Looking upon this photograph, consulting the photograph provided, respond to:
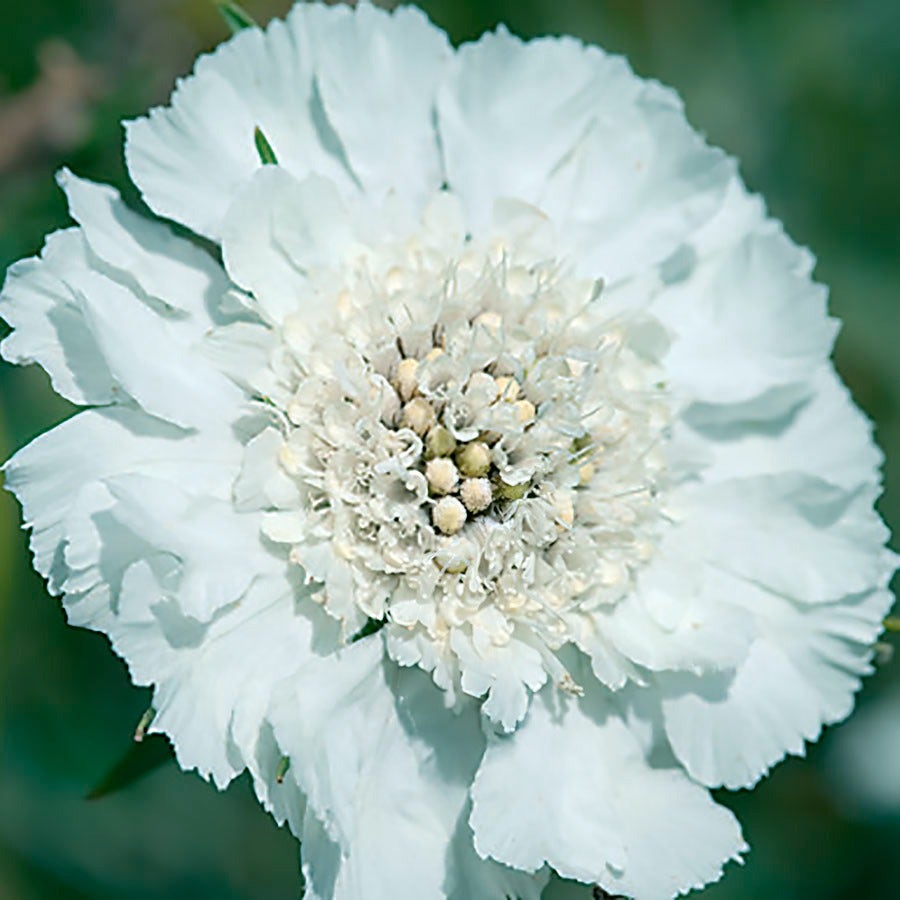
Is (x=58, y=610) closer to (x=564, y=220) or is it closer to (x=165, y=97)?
(x=165, y=97)

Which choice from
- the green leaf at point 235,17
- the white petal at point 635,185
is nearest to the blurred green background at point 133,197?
the green leaf at point 235,17

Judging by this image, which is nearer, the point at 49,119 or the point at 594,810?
the point at 594,810

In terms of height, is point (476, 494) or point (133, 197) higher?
point (133, 197)

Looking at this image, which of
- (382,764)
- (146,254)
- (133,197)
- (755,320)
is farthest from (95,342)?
(133,197)

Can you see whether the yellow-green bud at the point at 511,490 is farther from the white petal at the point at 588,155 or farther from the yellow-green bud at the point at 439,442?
the white petal at the point at 588,155

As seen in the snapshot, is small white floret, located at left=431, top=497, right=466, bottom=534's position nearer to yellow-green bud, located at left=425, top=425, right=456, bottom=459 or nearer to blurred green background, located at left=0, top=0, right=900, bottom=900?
yellow-green bud, located at left=425, top=425, right=456, bottom=459

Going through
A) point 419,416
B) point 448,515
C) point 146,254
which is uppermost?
point 146,254

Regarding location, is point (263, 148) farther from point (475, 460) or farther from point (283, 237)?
point (475, 460)
